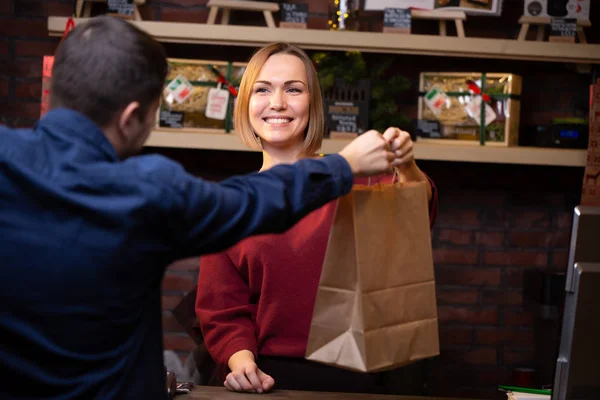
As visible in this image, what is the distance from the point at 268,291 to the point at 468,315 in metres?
1.77

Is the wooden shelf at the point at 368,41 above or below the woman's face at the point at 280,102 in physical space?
above

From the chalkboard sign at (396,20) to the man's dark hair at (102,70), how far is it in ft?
7.04

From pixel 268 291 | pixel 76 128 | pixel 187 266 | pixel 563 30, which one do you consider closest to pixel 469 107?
pixel 563 30

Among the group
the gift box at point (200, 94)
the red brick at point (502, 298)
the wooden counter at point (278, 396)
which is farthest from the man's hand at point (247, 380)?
the red brick at point (502, 298)

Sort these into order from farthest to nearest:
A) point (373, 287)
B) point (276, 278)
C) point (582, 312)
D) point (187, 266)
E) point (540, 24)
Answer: point (187, 266) < point (540, 24) < point (276, 278) < point (373, 287) < point (582, 312)

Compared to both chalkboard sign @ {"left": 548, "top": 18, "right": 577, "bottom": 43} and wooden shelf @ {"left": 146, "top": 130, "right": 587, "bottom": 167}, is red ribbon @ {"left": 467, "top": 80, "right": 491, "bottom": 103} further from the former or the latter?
chalkboard sign @ {"left": 548, "top": 18, "right": 577, "bottom": 43}

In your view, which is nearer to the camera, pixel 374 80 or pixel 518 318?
pixel 374 80

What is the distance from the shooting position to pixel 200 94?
292cm

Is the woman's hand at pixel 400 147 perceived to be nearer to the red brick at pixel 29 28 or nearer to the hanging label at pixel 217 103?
the hanging label at pixel 217 103

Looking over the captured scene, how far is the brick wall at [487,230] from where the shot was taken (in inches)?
125

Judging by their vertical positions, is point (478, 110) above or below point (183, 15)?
below

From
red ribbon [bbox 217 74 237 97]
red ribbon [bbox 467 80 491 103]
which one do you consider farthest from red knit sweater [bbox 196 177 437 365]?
red ribbon [bbox 467 80 491 103]

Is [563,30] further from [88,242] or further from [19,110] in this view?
[88,242]

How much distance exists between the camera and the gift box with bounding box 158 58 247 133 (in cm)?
290
